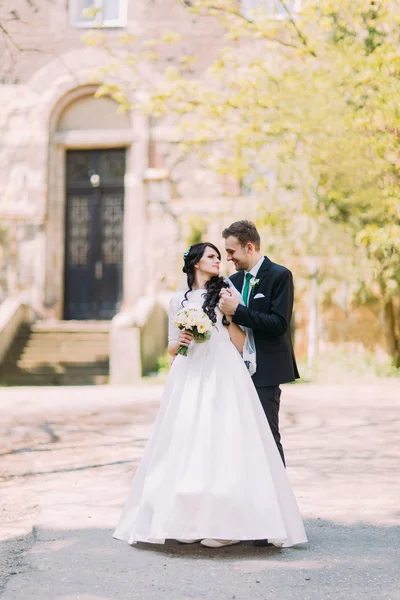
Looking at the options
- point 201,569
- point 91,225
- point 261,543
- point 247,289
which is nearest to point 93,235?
point 91,225

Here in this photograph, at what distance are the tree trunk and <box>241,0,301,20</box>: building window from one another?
571 cm

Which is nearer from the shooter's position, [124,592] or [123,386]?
[124,592]

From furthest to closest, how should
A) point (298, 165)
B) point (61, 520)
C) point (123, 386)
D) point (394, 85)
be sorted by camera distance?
point (298, 165), point (123, 386), point (394, 85), point (61, 520)

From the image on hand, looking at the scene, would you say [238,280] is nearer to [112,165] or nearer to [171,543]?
[171,543]

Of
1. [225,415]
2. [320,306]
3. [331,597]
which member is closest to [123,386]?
[320,306]

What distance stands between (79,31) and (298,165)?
22.3 ft

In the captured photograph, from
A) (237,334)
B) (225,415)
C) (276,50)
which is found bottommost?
(225,415)

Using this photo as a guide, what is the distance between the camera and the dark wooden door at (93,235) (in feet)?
69.8

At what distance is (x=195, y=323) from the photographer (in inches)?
215

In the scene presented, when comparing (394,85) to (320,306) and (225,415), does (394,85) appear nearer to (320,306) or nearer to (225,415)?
(320,306)

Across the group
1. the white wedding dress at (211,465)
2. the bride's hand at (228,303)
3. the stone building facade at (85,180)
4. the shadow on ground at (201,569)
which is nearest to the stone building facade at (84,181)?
the stone building facade at (85,180)

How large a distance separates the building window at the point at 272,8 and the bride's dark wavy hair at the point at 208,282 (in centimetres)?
1020

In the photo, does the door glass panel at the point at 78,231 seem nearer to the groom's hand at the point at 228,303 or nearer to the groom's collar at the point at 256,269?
the groom's collar at the point at 256,269

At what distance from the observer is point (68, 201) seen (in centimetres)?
2136
